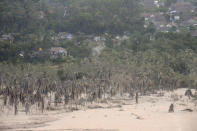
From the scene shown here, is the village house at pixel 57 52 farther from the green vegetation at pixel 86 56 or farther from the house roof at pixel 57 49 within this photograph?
the green vegetation at pixel 86 56

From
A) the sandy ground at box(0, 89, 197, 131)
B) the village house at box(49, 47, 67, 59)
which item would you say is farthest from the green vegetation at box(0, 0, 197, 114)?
the sandy ground at box(0, 89, 197, 131)

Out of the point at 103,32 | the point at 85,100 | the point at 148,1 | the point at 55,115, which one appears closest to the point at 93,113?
the point at 55,115

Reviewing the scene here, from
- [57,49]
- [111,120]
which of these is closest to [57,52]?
[57,49]

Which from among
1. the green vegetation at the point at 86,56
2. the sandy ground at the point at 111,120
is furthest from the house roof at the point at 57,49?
the sandy ground at the point at 111,120

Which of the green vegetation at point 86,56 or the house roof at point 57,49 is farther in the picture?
the house roof at point 57,49

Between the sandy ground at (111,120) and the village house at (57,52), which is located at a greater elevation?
the village house at (57,52)

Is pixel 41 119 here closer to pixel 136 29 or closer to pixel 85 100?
pixel 85 100

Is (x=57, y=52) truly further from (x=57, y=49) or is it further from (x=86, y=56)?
(x=86, y=56)

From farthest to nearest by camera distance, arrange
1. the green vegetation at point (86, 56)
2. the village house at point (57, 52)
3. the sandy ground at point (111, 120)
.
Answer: the village house at point (57, 52) < the green vegetation at point (86, 56) < the sandy ground at point (111, 120)
